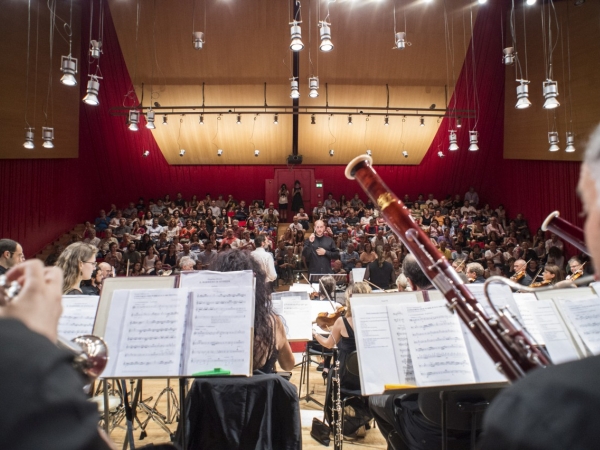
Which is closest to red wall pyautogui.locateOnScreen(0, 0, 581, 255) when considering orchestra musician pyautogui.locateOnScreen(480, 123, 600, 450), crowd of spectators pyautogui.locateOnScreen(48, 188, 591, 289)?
crowd of spectators pyautogui.locateOnScreen(48, 188, 591, 289)

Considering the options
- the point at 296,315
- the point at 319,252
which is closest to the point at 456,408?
the point at 296,315

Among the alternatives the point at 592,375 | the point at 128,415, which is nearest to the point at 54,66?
the point at 128,415

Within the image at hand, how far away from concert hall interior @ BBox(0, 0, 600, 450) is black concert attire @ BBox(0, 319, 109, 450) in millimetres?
3566

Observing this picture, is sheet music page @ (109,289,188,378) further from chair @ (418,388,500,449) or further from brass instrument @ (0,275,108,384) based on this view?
chair @ (418,388,500,449)

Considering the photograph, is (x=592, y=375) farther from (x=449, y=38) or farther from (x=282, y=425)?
(x=449, y=38)

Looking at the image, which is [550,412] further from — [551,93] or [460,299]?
[551,93]

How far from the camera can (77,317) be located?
2.33m

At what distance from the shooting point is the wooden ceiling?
1139 centimetres

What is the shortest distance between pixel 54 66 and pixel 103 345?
35.7 ft

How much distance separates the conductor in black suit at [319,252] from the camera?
7.43 meters

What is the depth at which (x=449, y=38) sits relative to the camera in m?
12.3

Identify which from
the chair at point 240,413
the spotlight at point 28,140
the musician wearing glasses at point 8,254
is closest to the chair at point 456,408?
the chair at point 240,413

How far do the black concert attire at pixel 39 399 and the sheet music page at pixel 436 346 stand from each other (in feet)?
4.90

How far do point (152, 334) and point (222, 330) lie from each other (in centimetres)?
32
